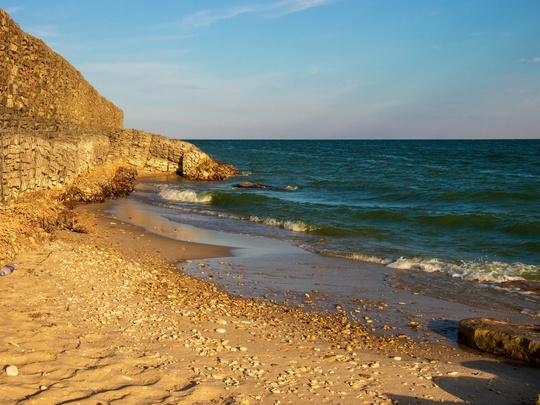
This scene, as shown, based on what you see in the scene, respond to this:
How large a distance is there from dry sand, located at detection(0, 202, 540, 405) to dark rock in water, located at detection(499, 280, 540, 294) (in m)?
3.48

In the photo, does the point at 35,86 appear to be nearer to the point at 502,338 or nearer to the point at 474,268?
the point at 474,268

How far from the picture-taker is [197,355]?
5.02 metres

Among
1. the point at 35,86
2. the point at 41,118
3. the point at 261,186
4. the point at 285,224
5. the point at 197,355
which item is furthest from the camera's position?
the point at 261,186

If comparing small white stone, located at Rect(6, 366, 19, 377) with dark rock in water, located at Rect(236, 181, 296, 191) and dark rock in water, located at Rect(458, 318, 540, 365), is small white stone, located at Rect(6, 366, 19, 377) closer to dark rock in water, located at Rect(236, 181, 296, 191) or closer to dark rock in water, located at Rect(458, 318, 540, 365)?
dark rock in water, located at Rect(458, 318, 540, 365)

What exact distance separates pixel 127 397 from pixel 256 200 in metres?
16.8

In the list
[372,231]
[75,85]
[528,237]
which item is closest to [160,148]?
[75,85]

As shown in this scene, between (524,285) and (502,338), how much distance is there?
3523 mm

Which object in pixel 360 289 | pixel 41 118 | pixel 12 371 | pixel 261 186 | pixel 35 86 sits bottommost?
pixel 360 289

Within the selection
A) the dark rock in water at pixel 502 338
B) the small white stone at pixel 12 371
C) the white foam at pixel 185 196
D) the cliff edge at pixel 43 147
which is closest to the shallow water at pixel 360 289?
the dark rock in water at pixel 502 338

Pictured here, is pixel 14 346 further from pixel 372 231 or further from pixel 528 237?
pixel 528 237

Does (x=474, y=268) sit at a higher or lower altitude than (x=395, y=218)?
lower

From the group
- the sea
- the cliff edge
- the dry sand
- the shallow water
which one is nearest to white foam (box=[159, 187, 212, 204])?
the sea

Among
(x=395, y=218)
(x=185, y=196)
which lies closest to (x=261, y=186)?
(x=185, y=196)

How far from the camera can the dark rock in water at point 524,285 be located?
28.8ft
